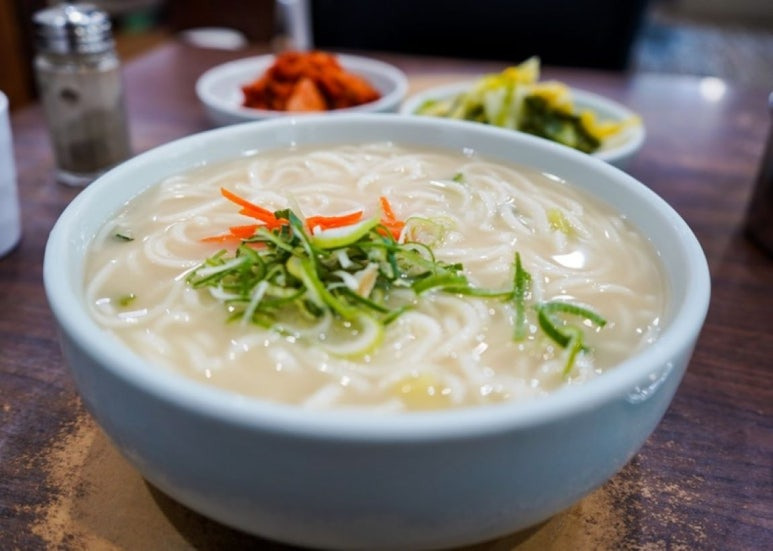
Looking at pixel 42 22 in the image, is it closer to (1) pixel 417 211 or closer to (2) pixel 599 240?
(1) pixel 417 211

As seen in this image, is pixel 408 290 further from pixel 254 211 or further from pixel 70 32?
pixel 70 32

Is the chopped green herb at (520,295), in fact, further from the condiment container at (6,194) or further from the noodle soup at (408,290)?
the condiment container at (6,194)

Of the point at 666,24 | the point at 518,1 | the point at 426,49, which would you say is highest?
the point at 518,1

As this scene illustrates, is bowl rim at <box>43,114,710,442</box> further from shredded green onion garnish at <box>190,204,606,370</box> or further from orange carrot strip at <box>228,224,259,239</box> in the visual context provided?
orange carrot strip at <box>228,224,259,239</box>

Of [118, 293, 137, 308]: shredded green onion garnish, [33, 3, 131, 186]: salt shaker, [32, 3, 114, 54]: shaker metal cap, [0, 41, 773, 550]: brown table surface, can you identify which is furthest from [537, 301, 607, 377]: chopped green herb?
[32, 3, 114, 54]: shaker metal cap

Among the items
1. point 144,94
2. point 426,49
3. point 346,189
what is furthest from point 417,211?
point 426,49

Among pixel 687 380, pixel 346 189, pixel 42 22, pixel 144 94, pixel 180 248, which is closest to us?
pixel 180 248

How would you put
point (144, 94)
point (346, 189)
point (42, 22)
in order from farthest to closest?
point (144, 94) → point (42, 22) → point (346, 189)

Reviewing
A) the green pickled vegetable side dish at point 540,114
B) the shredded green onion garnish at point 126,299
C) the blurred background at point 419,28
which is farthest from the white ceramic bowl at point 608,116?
the blurred background at point 419,28
